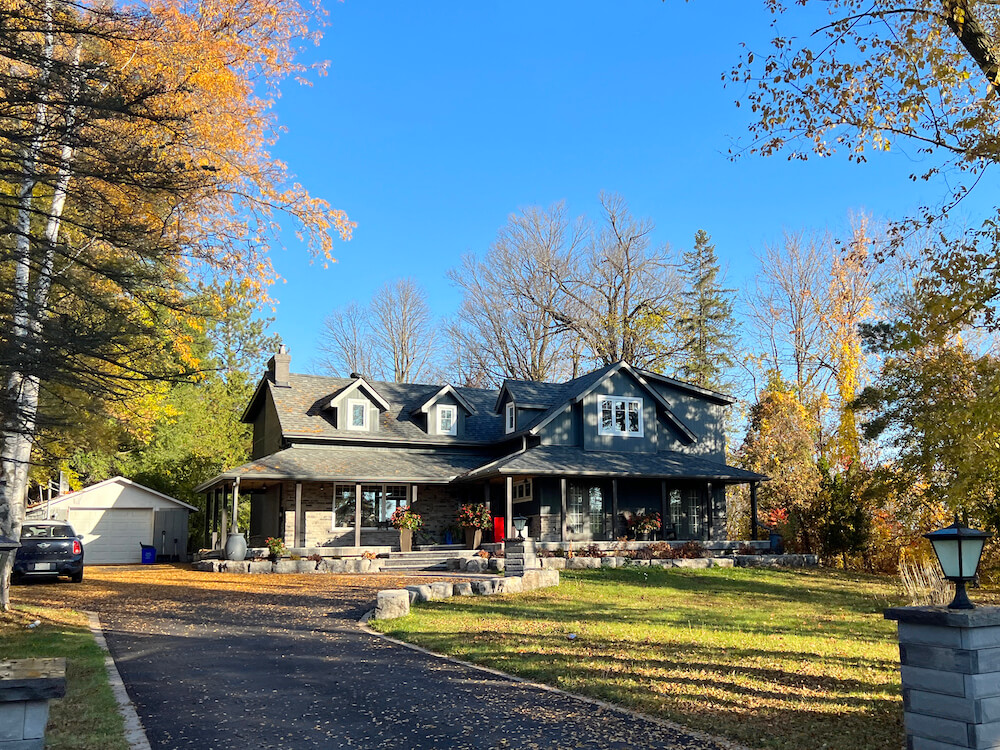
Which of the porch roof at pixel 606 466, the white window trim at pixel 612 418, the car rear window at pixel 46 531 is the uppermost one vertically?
the white window trim at pixel 612 418

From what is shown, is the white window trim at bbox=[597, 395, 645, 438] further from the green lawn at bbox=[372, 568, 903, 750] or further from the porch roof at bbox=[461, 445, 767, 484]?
the green lawn at bbox=[372, 568, 903, 750]

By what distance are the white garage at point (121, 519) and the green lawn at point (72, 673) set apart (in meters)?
18.9

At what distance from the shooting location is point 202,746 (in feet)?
19.4

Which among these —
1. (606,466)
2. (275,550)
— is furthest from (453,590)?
(606,466)

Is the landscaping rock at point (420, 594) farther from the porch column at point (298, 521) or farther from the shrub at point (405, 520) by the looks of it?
the porch column at point (298, 521)

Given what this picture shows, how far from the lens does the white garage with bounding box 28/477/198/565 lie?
30.6 m

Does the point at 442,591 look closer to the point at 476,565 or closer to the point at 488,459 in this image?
the point at 476,565

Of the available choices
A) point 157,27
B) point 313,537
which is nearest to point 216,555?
point 313,537

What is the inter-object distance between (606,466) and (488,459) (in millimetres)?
5449

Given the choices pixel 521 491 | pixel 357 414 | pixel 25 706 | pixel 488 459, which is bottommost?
pixel 25 706

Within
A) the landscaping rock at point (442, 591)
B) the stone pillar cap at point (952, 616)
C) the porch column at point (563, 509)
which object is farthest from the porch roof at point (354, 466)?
the stone pillar cap at point (952, 616)

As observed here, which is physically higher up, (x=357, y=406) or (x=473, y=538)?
(x=357, y=406)

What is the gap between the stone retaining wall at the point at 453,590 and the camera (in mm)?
12719

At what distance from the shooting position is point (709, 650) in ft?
30.8
